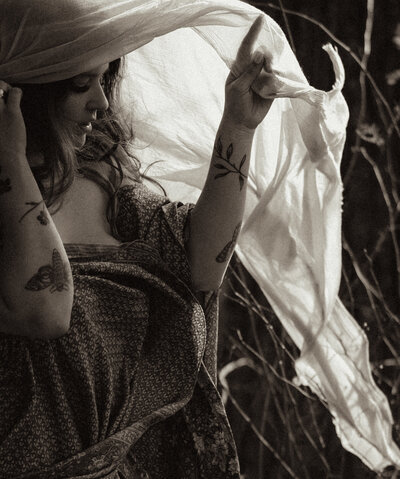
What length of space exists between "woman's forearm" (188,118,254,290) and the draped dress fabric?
0.04 meters

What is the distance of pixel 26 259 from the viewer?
1147mm

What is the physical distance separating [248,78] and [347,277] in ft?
4.31

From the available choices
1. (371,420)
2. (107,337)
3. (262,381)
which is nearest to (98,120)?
(107,337)

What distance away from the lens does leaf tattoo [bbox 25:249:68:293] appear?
115 cm

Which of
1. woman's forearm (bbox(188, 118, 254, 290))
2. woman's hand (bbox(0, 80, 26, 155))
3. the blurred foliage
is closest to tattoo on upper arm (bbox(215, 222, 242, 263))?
woman's forearm (bbox(188, 118, 254, 290))

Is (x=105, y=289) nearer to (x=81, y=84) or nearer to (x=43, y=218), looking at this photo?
(x=43, y=218)

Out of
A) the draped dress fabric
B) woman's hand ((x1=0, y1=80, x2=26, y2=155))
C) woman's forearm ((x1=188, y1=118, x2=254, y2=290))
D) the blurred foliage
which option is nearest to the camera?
woman's hand ((x1=0, y1=80, x2=26, y2=155))

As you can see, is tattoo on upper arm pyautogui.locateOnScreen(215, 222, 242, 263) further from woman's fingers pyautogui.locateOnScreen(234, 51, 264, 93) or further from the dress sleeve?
woman's fingers pyautogui.locateOnScreen(234, 51, 264, 93)

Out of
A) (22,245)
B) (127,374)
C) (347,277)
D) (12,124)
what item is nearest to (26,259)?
(22,245)

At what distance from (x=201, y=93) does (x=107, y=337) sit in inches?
19.4

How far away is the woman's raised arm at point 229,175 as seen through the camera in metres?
1.29

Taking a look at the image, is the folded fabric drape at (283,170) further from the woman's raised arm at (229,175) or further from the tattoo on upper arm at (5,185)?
the tattoo on upper arm at (5,185)

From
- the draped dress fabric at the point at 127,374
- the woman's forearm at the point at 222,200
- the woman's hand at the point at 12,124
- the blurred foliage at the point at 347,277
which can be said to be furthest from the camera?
the blurred foliage at the point at 347,277

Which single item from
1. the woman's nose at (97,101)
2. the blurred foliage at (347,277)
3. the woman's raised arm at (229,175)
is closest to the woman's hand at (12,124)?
the woman's nose at (97,101)
